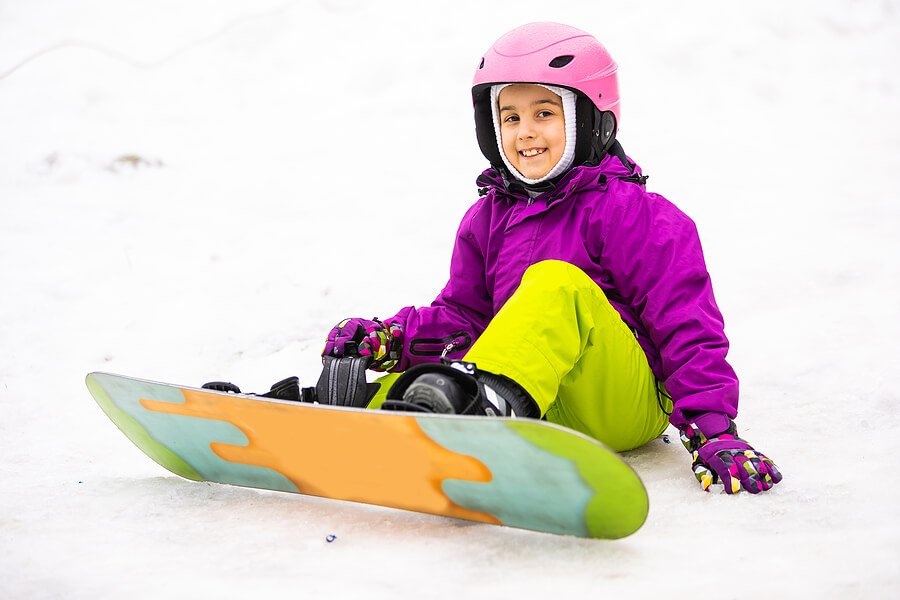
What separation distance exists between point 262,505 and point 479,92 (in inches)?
60.8

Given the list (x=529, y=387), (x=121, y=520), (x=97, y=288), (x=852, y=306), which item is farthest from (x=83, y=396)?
(x=852, y=306)

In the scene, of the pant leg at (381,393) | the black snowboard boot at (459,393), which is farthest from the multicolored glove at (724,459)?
the pant leg at (381,393)

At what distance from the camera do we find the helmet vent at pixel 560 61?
290 cm

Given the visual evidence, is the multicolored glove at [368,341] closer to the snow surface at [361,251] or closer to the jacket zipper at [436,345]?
the jacket zipper at [436,345]

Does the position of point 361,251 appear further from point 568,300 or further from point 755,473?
point 755,473

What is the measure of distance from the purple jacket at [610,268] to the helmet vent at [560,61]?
341 mm

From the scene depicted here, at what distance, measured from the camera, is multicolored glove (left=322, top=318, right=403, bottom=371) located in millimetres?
2883

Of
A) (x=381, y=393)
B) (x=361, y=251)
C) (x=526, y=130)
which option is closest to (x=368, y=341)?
(x=381, y=393)

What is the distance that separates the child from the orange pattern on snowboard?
98 mm

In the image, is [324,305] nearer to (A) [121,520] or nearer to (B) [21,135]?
(A) [121,520]

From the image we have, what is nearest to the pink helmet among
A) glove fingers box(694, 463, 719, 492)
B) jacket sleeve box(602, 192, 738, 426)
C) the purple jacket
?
the purple jacket

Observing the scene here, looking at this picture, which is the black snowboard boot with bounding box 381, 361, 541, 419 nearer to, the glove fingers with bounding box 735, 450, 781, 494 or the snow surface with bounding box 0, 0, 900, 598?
the snow surface with bounding box 0, 0, 900, 598

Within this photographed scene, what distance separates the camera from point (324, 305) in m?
4.90

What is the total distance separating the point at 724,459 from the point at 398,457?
0.91 meters
